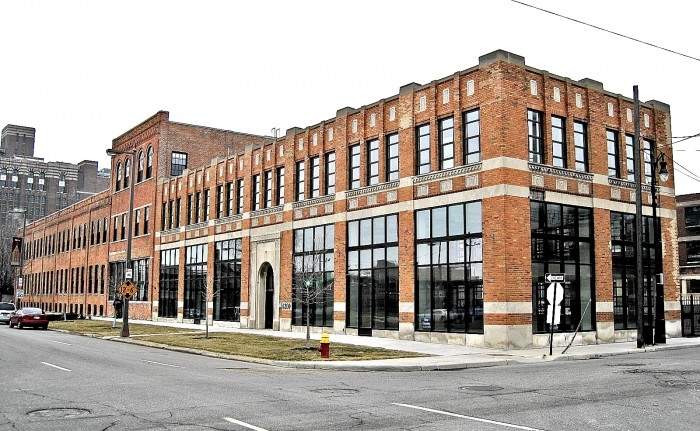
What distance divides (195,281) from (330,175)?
16732 mm

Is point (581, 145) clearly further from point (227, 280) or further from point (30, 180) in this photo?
point (30, 180)

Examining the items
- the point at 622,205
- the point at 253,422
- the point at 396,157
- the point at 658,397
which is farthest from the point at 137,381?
the point at 622,205

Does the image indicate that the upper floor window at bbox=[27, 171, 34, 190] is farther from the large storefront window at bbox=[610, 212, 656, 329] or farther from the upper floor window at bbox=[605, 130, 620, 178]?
the large storefront window at bbox=[610, 212, 656, 329]

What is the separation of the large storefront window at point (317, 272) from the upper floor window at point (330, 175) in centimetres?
192

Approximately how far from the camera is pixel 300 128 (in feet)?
125

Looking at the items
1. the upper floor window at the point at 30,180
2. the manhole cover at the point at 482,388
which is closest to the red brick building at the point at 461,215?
the manhole cover at the point at 482,388

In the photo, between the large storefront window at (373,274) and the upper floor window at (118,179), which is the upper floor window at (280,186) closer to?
the large storefront window at (373,274)

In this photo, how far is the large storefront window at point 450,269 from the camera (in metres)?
26.7

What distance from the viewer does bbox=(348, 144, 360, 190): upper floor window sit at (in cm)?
3359

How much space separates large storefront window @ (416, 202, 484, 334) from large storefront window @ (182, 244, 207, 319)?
20711 millimetres

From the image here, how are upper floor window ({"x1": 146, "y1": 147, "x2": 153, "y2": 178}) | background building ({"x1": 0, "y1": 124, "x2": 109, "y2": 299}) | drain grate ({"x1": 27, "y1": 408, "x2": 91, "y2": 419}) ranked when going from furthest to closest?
1. background building ({"x1": 0, "y1": 124, "x2": 109, "y2": 299})
2. upper floor window ({"x1": 146, "y1": 147, "x2": 153, "y2": 178})
3. drain grate ({"x1": 27, "y1": 408, "x2": 91, "y2": 419})

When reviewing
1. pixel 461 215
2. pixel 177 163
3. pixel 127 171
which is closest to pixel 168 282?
pixel 177 163

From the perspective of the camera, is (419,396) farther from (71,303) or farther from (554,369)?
(71,303)

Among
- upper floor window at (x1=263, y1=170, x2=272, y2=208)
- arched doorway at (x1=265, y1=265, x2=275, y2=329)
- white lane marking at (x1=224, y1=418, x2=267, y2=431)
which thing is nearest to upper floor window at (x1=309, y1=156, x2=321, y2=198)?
upper floor window at (x1=263, y1=170, x2=272, y2=208)
